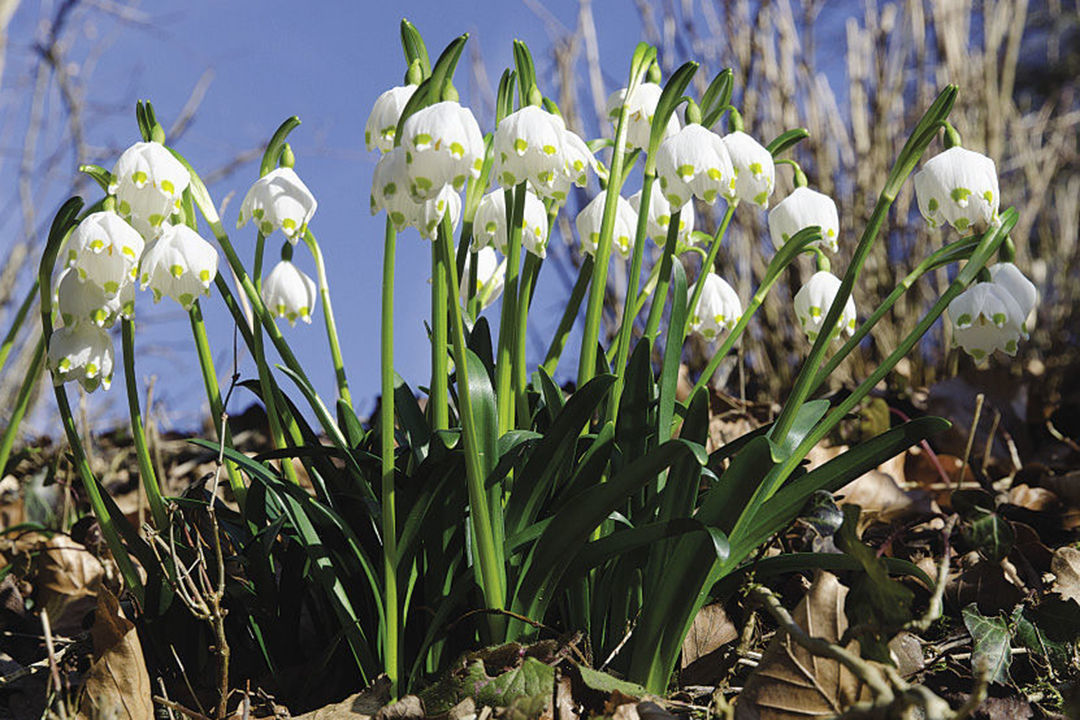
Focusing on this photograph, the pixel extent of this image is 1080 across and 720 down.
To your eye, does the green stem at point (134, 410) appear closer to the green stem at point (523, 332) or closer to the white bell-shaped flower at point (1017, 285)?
the green stem at point (523, 332)

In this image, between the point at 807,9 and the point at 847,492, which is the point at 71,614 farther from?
the point at 807,9

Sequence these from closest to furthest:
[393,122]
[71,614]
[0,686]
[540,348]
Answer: [393,122] < [0,686] < [71,614] < [540,348]

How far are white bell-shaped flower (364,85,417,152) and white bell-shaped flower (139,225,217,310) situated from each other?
0.77ft

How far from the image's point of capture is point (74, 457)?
1233 millimetres

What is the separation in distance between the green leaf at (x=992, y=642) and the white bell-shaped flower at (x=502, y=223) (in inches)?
28.5

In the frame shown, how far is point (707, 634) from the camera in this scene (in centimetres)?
126

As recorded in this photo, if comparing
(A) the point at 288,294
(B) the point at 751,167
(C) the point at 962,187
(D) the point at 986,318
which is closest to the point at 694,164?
(B) the point at 751,167

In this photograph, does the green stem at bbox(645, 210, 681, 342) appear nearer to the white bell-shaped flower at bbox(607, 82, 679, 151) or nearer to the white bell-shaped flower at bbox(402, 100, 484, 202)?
the white bell-shaped flower at bbox(607, 82, 679, 151)

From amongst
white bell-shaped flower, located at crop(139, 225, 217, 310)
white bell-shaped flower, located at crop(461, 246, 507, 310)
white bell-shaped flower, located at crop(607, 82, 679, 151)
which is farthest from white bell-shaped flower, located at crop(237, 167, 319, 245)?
white bell-shaped flower, located at crop(607, 82, 679, 151)

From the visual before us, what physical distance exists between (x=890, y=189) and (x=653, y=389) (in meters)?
0.38

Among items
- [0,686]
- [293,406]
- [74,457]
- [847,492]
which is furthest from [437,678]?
[847,492]

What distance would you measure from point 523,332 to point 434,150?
14.0 inches

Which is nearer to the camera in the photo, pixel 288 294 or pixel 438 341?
pixel 438 341

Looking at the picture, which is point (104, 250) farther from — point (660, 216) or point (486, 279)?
point (660, 216)
